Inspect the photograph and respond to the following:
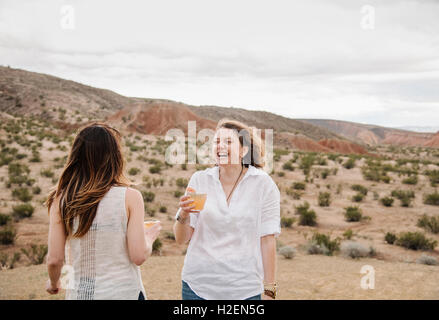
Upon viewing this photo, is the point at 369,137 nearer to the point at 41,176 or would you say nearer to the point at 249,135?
the point at 41,176

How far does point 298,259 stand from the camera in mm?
7832

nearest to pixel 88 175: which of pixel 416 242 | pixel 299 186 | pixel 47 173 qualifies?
pixel 416 242

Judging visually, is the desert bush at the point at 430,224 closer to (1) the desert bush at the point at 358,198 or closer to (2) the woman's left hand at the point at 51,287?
(1) the desert bush at the point at 358,198

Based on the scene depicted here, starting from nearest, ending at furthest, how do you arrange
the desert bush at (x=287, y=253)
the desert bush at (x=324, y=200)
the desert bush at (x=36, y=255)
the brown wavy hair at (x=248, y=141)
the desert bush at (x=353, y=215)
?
the brown wavy hair at (x=248, y=141)
the desert bush at (x=36, y=255)
the desert bush at (x=287, y=253)
the desert bush at (x=353, y=215)
the desert bush at (x=324, y=200)

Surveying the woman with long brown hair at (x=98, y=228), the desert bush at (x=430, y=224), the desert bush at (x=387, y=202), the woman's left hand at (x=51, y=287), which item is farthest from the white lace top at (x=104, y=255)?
the desert bush at (x=387, y=202)

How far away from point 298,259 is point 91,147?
21.3ft

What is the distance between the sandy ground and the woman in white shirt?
10.8 feet

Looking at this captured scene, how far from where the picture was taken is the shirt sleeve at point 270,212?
Result: 2576 millimetres

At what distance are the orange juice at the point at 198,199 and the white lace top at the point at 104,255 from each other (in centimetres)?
53

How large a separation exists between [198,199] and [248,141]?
714mm

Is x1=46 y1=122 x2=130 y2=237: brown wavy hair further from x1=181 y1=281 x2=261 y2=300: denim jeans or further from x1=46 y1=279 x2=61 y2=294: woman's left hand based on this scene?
x1=181 y1=281 x2=261 y2=300: denim jeans

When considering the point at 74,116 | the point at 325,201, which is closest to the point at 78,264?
the point at 325,201

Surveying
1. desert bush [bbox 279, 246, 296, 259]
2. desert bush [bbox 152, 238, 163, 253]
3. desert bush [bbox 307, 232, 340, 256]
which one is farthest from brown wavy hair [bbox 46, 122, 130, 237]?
desert bush [bbox 307, 232, 340, 256]
